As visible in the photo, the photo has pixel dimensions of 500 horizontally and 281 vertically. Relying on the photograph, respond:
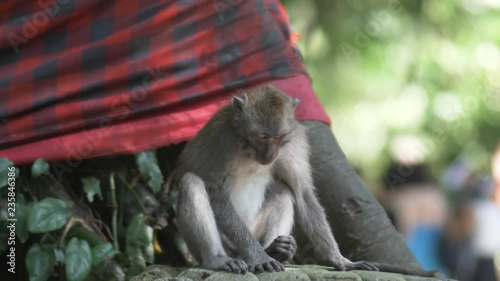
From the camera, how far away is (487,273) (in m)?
11.8

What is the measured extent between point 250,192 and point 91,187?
5.05 feet

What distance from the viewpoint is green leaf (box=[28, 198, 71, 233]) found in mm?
7922

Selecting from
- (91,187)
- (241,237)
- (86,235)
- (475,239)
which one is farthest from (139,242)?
(475,239)

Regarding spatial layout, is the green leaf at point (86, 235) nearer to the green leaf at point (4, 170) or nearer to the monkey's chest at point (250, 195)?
the green leaf at point (4, 170)

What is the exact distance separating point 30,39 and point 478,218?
564 centimetres

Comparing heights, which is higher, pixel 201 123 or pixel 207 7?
pixel 207 7

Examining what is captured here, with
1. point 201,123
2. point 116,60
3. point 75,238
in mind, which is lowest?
point 75,238

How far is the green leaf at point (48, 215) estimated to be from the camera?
26.0 ft

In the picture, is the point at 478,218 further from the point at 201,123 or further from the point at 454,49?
the point at 201,123

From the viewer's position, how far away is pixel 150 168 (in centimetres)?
855

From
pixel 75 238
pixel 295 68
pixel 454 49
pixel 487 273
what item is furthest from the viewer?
pixel 487 273

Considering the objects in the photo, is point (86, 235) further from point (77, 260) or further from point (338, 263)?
point (338, 263)

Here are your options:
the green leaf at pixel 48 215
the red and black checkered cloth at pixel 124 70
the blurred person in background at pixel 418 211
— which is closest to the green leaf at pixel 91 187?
the red and black checkered cloth at pixel 124 70

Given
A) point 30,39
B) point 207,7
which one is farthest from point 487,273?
point 30,39
